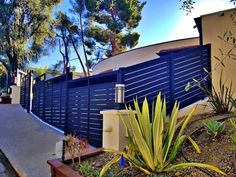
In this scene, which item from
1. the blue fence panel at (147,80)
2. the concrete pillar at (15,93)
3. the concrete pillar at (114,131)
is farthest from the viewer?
the concrete pillar at (15,93)

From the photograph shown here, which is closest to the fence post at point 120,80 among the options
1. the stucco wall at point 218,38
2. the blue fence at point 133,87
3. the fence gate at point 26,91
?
the blue fence at point 133,87

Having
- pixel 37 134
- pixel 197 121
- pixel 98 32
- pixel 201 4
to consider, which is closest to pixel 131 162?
pixel 197 121

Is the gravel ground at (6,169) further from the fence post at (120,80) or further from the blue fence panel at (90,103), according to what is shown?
the fence post at (120,80)

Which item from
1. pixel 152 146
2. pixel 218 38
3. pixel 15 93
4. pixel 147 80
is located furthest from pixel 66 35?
pixel 152 146

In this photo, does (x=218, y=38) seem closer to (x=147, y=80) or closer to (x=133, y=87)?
(x=147, y=80)

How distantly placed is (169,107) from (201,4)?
2.14m

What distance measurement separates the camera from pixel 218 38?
5.31 meters

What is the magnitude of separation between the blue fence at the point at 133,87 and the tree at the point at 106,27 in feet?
42.1

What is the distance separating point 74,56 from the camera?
2184 centimetres

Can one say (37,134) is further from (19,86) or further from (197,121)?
(19,86)

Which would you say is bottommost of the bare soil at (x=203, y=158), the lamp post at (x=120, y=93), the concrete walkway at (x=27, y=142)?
the concrete walkway at (x=27, y=142)

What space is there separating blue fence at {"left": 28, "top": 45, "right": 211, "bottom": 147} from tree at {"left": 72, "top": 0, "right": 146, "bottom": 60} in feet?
42.1

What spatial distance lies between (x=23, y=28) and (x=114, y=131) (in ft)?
44.0

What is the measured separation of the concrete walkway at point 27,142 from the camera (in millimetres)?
4307
